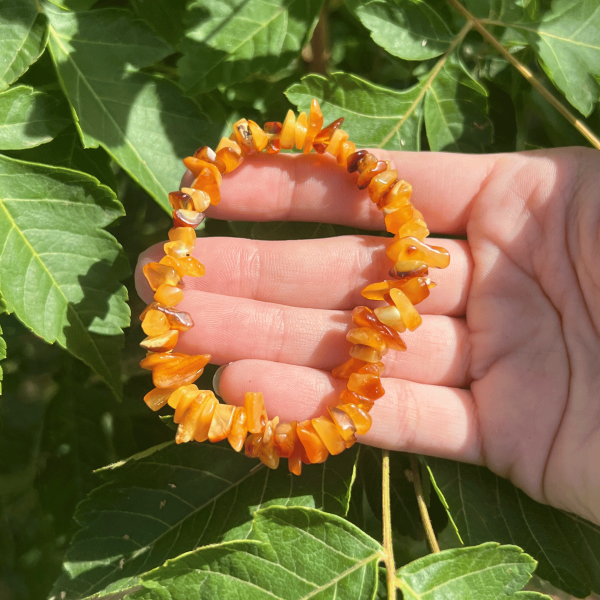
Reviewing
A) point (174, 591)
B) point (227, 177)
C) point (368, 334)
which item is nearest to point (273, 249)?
point (227, 177)

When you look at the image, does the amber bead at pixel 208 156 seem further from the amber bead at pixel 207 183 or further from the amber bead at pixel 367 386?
the amber bead at pixel 367 386

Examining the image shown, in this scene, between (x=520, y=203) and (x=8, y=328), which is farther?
(x=8, y=328)

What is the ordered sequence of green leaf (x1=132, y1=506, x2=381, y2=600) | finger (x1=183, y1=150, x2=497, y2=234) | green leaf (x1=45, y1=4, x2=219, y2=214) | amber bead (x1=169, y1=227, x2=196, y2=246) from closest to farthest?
1. green leaf (x1=132, y1=506, x2=381, y2=600)
2. green leaf (x1=45, y1=4, x2=219, y2=214)
3. amber bead (x1=169, y1=227, x2=196, y2=246)
4. finger (x1=183, y1=150, x2=497, y2=234)

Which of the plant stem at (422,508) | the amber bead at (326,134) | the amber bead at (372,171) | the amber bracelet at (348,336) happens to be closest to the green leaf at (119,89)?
the amber bracelet at (348,336)

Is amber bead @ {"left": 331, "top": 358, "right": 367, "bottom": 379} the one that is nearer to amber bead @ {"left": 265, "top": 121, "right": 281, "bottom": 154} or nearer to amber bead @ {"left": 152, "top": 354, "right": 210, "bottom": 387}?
amber bead @ {"left": 152, "top": 354, "right": 210, "bottom": 387}

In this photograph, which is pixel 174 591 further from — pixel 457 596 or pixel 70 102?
pixel 70 102

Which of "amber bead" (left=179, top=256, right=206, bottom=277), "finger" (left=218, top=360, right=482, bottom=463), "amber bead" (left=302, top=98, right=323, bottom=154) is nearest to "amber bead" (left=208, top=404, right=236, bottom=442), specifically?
"finger" (left=218, top=360, right=482, bottom=463)
